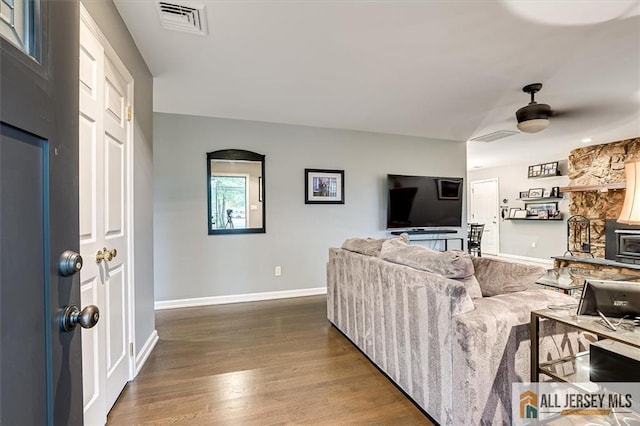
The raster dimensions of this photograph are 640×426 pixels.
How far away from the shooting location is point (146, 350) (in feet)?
7.88

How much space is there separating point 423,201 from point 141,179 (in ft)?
13.0

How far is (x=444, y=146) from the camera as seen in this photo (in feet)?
16.9

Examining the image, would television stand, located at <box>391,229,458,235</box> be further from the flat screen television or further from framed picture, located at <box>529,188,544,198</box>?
framed picture, located at <box>529,188,544,198</box>

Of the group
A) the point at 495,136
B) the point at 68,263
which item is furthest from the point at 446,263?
the point at 495,136

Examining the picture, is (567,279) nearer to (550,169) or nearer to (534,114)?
(534,114)

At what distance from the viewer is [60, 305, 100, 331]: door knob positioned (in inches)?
26.3

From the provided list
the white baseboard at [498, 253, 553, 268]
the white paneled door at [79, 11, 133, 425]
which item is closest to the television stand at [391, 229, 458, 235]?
the white baseboard at [498, 253, 553, 268]

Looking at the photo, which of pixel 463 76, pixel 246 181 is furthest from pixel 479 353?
pixel 246 181

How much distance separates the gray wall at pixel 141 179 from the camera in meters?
2.05

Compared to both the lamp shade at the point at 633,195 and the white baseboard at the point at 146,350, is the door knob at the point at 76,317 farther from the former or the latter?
the lamp shade at the point at 633,195

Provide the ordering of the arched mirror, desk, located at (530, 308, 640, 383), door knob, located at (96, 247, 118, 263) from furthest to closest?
the arched mirror
door knob, located at (96, 247, 118, 263)
desk, located at (530, 308, 640, 383)

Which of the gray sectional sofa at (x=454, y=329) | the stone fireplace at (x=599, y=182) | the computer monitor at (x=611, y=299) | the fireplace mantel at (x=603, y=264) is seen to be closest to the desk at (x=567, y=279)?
the gray sectional sofa at (x=454, y=329)

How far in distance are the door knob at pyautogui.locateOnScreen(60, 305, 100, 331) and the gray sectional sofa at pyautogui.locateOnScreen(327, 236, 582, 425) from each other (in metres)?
1.43

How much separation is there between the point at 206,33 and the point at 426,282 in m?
2.17
